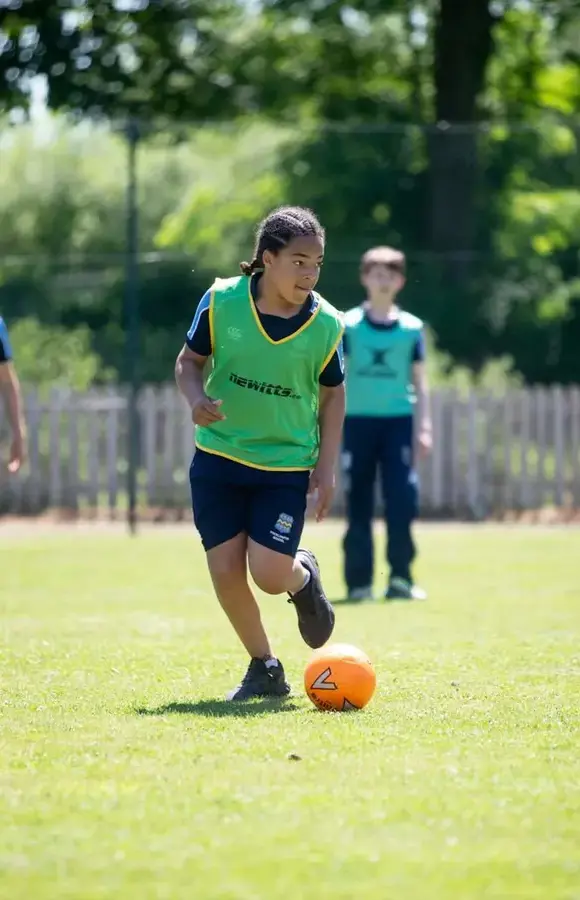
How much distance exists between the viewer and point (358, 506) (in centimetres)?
1099

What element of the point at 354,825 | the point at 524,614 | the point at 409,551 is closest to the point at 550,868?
the point at 354,825

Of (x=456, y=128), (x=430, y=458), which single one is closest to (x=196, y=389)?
(x=456, y=128)

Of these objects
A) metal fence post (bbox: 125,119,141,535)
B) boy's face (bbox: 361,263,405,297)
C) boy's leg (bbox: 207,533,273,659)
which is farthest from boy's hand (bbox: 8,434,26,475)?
metal fence post (bbox: 125,119,141,535)

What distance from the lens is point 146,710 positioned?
6188 mm

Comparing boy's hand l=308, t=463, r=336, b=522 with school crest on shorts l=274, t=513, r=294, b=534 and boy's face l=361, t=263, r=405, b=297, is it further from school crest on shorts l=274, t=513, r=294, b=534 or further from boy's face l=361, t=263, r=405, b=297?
boy's face l=361, t=263, r=405, b=297

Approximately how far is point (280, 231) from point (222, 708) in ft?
5.78

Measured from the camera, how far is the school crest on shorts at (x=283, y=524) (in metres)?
6.50

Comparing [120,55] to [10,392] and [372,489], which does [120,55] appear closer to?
[372,489]

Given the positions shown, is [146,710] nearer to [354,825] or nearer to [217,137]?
[354,825]

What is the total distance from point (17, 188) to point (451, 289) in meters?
18.8

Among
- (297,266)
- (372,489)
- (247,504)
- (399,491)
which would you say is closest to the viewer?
(297,266)

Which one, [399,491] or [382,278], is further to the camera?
[399,491]

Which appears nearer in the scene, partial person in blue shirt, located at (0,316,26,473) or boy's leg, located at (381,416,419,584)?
partial person in blue shirt, located at (0,316,26,473)

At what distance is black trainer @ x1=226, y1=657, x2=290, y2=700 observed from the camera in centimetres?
655
